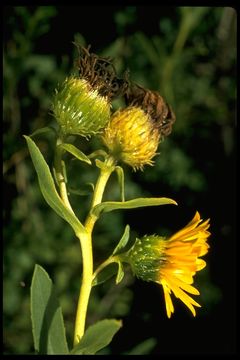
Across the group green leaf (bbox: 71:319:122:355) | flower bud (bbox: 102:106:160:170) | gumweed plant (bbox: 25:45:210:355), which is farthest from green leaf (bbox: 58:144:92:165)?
green leaf (bbox: 71:319:122:355)

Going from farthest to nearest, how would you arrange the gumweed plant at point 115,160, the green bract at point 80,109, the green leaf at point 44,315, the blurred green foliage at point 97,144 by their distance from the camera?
the blurred green foliage at point 97,144 < the green bract at point 80,109 < the gumweed plant at point 115,160 < the green leaf at point 44,315

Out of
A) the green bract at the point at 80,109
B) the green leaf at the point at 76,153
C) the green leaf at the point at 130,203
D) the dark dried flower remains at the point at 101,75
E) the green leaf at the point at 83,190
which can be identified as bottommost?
the green leaf at the point at 83,190

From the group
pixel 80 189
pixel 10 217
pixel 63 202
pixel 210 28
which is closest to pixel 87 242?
pixel 63 202

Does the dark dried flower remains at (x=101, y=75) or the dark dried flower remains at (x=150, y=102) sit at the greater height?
the dark dried flower remains at (x=101, y=75)

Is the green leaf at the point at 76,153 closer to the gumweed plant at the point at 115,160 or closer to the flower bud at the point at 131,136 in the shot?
the gumweed plant at the point at 115,160

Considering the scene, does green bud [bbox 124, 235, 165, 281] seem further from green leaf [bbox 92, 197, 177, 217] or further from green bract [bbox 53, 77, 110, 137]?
green bract [bbox 53, 77, 110, 137]

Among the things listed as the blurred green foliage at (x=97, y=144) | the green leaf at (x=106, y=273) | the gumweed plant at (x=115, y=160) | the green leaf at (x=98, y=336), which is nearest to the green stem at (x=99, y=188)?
the gumweed plant at (x=115, y=160)

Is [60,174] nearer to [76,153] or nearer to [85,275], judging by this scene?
[76,153]

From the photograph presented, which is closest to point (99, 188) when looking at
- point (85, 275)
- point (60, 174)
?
point (60, 174)
